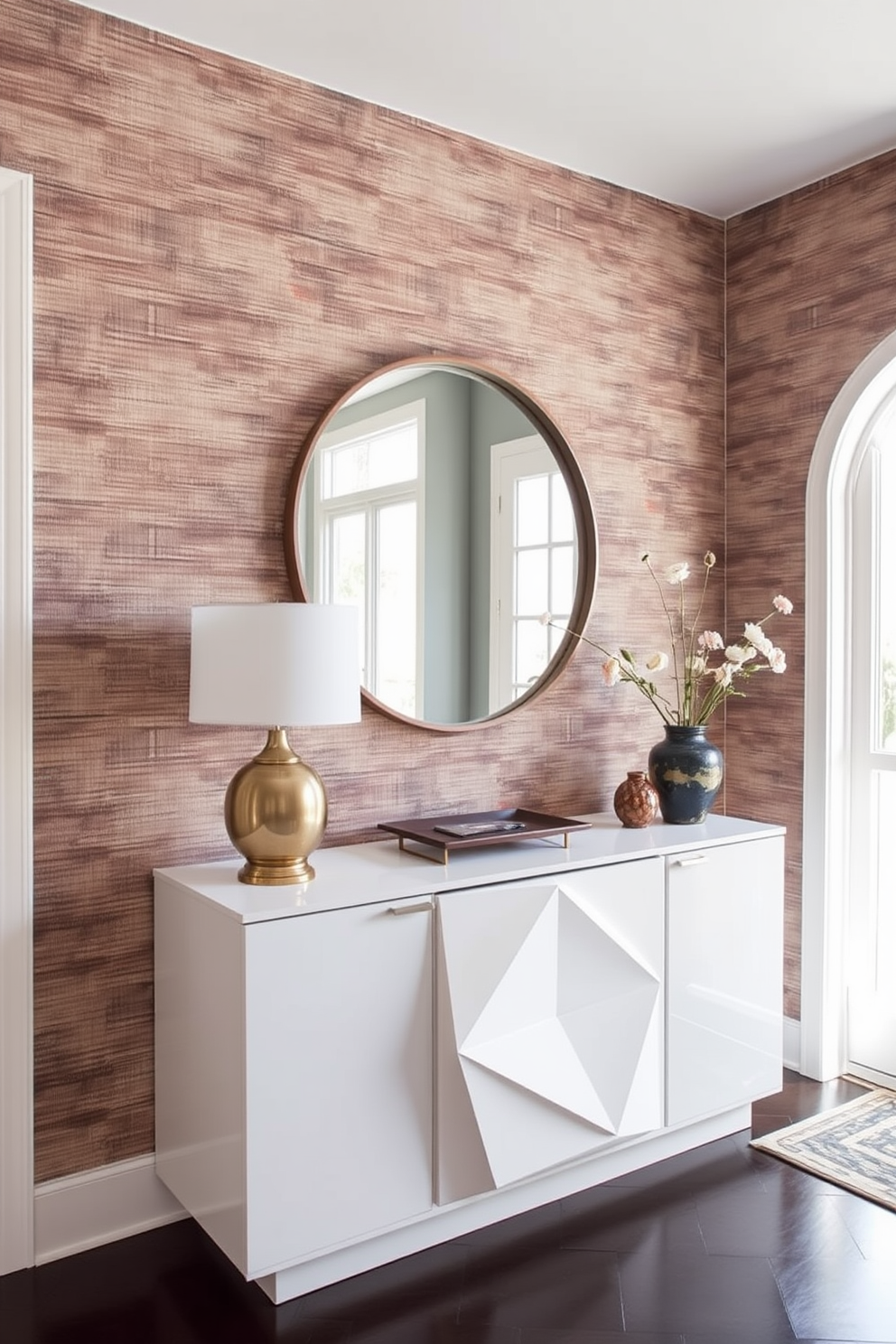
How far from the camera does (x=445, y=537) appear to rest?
280 cm

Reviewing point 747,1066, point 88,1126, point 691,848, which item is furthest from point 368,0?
point 747,1066

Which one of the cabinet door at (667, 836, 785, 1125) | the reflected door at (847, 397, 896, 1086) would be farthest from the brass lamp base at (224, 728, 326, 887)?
the reflected door at (847, 397, 896, 1086)

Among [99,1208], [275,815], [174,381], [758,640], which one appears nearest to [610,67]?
[174,381]

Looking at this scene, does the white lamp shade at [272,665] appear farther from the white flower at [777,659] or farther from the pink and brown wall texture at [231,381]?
the white flower at [777,659]

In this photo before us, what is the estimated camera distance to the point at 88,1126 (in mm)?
2305

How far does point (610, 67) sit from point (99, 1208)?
281 cm

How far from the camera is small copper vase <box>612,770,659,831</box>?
9.36ft

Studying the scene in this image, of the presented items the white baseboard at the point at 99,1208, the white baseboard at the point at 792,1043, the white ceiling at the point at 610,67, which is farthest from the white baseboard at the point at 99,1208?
the white ceiling at the point at 610,67

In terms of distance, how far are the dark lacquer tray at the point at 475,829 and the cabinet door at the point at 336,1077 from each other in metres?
0.27

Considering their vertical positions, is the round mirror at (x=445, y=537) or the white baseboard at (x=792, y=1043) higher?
the round mirror at (x=445, y=537)

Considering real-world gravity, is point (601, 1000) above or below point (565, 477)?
below

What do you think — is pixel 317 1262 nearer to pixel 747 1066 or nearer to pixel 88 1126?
pixel 88 1126

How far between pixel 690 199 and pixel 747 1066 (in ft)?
8.24

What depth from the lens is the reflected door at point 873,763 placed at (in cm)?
311
